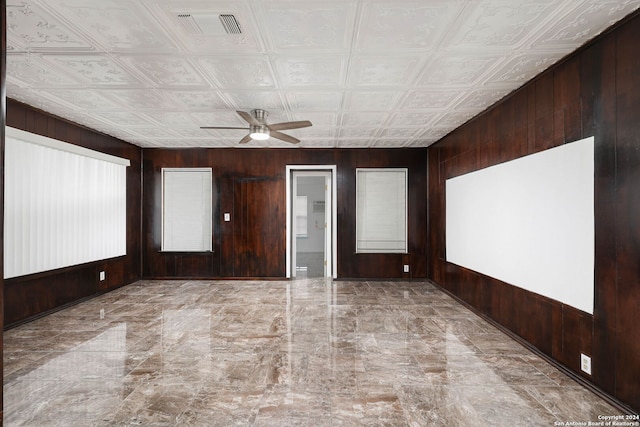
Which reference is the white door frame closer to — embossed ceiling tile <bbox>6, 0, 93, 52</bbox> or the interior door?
the interior door

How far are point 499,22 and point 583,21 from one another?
1.88 feet

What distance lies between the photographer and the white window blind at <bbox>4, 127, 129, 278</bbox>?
402 centimetres

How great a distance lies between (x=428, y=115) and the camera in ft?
15.3

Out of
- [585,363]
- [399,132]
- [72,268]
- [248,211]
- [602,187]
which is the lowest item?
[585,363]

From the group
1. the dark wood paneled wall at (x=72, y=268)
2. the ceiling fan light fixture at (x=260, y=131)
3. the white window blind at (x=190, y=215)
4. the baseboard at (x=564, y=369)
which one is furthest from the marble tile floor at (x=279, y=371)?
the ceiling fan light fixture at (x=260, y=131)

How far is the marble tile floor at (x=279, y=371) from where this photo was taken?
2.34m

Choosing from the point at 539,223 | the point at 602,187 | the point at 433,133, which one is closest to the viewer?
the point at 602,187

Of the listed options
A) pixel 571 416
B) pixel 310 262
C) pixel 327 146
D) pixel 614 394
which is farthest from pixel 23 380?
pixel 310 262

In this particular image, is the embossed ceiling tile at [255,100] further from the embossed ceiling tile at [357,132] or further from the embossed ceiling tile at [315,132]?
the embossed ceiling tile at [357,132]

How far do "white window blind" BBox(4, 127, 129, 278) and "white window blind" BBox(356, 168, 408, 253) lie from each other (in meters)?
4.46

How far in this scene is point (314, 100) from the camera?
4.05 m

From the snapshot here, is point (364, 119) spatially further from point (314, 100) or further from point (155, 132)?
point (155, 132)

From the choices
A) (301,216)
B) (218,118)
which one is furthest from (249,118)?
(301,216)

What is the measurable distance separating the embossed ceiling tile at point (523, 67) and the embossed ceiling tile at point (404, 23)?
2.86 feet
